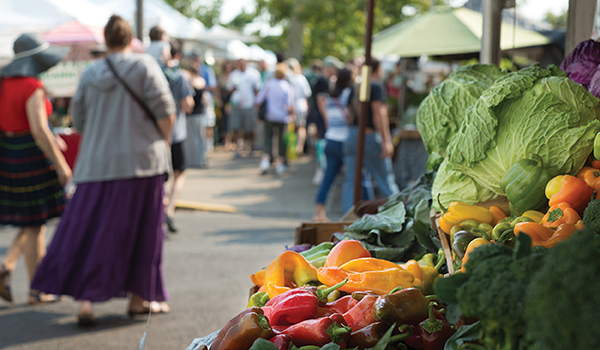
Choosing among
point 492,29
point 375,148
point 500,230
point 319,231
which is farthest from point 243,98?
point 500,230

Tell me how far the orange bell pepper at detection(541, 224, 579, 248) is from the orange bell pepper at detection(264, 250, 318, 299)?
79 cm

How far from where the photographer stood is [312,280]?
199 cm

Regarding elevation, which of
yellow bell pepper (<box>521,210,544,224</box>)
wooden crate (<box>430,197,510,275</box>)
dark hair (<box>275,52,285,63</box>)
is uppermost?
dark hair (<box>275,52,285,63</box>)

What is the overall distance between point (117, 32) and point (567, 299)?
11.9 feet

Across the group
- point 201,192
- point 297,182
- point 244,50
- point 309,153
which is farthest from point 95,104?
point 244,50

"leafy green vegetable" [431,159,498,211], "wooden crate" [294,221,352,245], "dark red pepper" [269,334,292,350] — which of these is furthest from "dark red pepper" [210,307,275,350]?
"wooden crate" [294,221,352,245]

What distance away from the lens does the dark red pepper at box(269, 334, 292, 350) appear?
1.52 m

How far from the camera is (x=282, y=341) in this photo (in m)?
1.53

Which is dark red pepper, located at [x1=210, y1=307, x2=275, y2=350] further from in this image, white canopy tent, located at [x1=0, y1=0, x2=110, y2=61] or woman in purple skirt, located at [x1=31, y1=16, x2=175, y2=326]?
white canopy tent, located at [x1=0, y1=0, x2=110, y2=61]

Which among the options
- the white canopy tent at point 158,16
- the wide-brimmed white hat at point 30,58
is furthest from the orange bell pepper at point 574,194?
the white canopy tent at point 158,16

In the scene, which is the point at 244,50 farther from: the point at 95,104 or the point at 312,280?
the point at 312,280

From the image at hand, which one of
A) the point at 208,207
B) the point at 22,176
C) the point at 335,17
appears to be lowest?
the point at 208,207

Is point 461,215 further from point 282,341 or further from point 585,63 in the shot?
point 585,63

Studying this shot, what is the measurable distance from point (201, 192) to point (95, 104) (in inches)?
239
